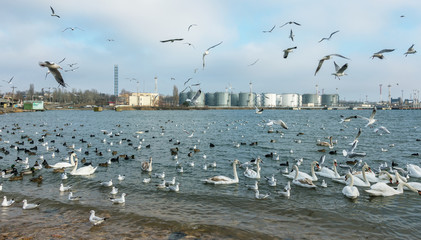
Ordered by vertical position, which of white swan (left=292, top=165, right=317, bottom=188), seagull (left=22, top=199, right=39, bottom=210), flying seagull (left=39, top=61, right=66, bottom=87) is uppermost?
flying seagull (left=39, top=61, right=66, bottom=87)

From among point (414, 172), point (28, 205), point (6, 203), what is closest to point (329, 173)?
point (414, 172)

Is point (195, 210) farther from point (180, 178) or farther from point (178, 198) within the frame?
point (180, 178)

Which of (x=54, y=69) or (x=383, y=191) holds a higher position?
(x=54, y=69)

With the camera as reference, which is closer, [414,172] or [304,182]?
[304,182]

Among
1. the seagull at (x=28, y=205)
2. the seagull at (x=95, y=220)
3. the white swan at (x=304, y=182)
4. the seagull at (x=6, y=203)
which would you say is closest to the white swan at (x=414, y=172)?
the white swan at (x=304, y=182)

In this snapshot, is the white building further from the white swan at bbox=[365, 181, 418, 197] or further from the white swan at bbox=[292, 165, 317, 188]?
the white swan at bbox=[365, 181, 418, 197]

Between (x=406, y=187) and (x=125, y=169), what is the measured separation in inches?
630

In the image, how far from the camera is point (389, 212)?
11.7 m

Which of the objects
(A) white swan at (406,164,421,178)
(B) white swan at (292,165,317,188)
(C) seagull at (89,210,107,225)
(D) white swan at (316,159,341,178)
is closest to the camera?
(C) seagull at (89,210,107,225)

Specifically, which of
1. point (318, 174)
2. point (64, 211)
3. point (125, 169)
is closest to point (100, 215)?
point (64, 211)

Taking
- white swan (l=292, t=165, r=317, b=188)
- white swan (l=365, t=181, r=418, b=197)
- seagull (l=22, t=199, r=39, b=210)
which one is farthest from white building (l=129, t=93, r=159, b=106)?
white swan (l=365, t=181, r=418, b=197)

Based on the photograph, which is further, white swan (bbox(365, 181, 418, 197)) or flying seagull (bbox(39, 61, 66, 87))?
white swan (bbox(365, 181, 418, 197))

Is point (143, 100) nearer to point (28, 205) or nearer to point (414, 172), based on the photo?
point (414, 172)

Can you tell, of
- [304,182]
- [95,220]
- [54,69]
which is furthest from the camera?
[304,182]
